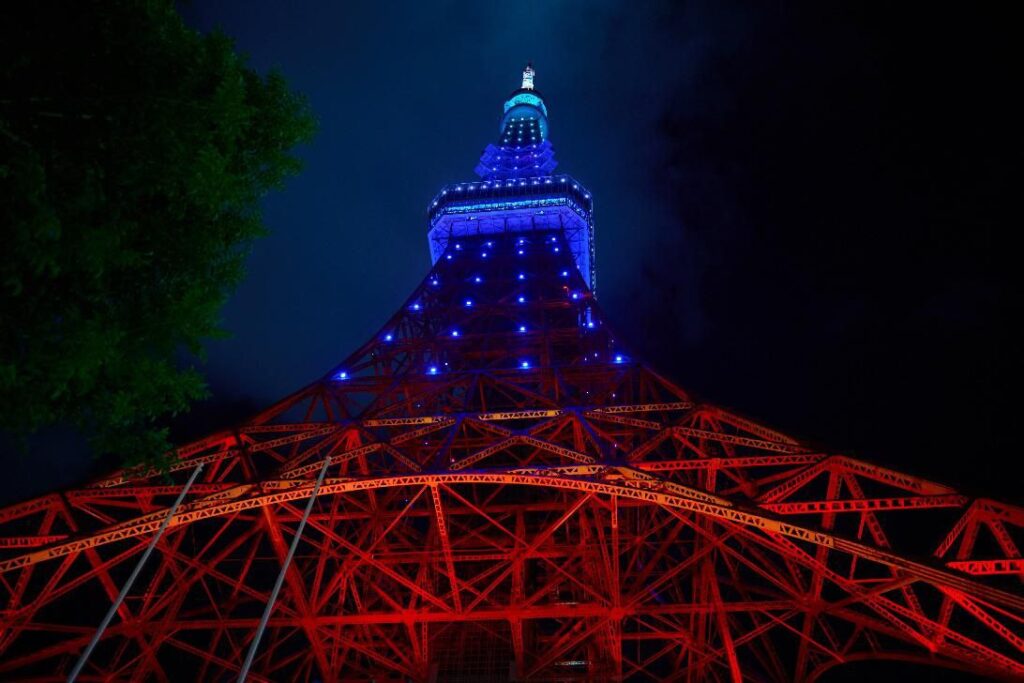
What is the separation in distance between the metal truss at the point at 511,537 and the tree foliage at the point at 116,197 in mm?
1374

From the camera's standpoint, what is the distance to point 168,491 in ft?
30.9

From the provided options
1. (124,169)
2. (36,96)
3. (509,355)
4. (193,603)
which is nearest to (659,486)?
(124,169)

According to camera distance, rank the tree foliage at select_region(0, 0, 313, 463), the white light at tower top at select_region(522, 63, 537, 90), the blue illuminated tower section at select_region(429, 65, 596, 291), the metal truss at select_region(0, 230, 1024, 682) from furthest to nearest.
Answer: the white light at tower top at select_region(522, 63, 537, 90) < the blue illuminated tower section at select_region(429, 65, 596, 291) < the metal truss at select_region(0, 230, 1024, 682) < the tree foliage at select_region(0, 0, 313, 463)

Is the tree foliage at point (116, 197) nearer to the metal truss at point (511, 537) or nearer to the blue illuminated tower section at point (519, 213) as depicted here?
the metal truss at point (511, 537)

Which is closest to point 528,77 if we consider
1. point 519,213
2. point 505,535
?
point 519,213

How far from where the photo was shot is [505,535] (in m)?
15.8

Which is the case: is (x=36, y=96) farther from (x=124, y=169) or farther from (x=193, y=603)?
(x=193, y=603)

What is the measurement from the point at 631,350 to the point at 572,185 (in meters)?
13.3

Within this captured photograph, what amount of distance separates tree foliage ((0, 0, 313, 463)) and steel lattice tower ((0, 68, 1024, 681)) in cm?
209

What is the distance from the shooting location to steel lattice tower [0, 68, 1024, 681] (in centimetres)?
826

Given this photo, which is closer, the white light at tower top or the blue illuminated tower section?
the blue illuminated tower section

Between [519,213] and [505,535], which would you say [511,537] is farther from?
[519,213]

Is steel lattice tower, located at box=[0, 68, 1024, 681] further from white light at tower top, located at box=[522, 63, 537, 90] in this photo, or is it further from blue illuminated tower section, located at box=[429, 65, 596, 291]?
white light at tower top, located at box=[522, 63, 537, 90]

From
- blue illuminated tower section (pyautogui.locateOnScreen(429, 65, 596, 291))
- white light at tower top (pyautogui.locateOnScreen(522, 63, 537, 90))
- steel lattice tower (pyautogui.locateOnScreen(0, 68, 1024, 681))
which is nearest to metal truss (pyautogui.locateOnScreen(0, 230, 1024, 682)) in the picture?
steel lattice tower (pyautogui.locateOnScreen(0, 68, 1024, 681))
